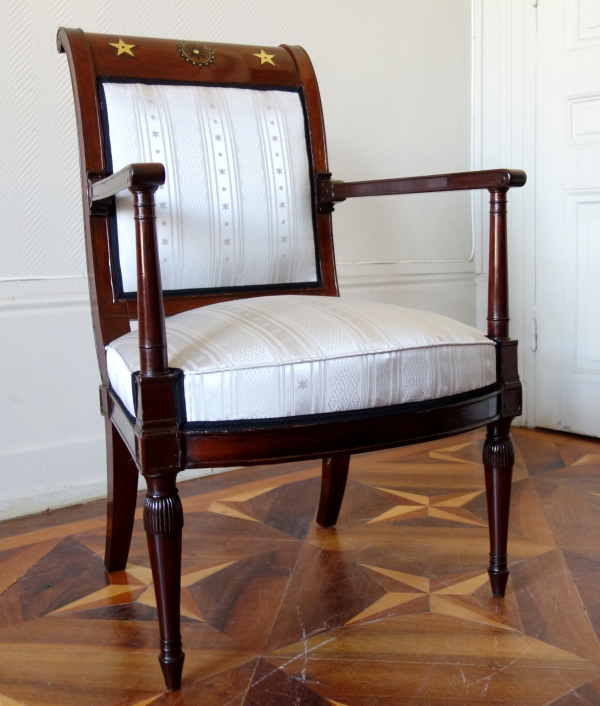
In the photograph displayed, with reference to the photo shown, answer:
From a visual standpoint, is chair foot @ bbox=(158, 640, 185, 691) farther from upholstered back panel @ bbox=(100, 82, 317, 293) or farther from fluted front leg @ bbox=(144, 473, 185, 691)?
upholstered back panel @ bbox=(100, 82, 317, 293)

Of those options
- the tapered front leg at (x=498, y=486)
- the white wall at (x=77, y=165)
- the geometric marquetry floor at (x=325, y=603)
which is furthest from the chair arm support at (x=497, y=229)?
the white wall at (x=77, y=165)

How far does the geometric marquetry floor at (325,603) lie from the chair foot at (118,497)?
4cm

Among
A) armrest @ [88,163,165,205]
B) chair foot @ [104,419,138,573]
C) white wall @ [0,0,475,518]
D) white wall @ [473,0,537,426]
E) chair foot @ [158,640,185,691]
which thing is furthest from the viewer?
white wall @ [473,0,537,426]

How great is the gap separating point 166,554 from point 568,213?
1584 mm

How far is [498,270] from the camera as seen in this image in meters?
1.07

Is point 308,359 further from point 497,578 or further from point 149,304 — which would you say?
point 497,578

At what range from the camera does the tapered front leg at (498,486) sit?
109 cm

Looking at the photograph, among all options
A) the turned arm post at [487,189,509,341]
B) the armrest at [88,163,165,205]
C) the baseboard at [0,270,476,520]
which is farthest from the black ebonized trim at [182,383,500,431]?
the baseboard at [0,270,476,520]

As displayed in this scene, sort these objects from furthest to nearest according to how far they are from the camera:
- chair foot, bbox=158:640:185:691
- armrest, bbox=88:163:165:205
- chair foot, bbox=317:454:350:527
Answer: chair foot, bbox=317:454:350:527 → chair foot, bbox=158:640:185:691 → armrest, bbox=88:163:165:205

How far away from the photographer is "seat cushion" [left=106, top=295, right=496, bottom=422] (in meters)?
0.84

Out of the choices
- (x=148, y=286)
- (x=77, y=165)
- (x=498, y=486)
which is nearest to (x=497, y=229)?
(x=498, y=486)

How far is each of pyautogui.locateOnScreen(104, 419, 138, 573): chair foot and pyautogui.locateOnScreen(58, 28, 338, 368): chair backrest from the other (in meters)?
0.16

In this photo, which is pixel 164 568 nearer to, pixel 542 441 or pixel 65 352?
pixel 65 352

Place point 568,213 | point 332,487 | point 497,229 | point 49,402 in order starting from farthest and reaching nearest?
point 568,213 → point 49,402 → point 332,487 → point 497,229
